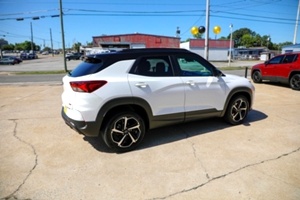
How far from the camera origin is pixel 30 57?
196 ft

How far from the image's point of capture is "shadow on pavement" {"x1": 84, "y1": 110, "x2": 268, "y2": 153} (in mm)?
4117

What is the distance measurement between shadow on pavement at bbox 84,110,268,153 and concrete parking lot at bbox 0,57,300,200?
19 mm

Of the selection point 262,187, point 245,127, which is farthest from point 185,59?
point 262,187

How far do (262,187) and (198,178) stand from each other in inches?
32.2

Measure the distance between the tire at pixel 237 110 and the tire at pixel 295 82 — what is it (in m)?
6.12

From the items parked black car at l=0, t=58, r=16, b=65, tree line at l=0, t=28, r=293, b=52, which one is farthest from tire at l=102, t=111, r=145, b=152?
tree line at l=0, t=28, r=293, b=52

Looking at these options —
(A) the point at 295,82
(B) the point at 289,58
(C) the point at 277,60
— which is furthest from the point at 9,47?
(A) the point at 295,82

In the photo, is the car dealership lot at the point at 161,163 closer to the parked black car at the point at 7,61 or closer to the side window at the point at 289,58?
the side window at the point at 289,58

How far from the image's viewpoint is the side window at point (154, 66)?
3787 millimetres

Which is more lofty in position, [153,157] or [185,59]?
[185,59]

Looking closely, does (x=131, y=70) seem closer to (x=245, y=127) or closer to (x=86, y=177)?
(x=86, y=177)

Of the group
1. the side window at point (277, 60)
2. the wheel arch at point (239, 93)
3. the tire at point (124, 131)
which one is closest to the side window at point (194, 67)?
the wheel arch at point (239, 93)

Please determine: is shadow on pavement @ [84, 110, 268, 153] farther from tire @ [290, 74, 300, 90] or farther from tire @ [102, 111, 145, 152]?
tire @ [290, 74, 300, 90]

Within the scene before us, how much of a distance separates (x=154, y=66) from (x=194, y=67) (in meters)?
1.11
